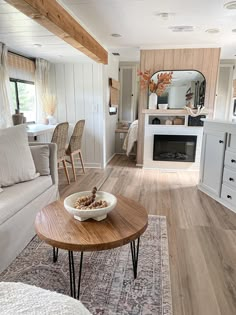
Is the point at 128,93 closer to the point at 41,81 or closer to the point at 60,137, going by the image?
the point at 41,81

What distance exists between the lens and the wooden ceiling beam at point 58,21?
1805mm

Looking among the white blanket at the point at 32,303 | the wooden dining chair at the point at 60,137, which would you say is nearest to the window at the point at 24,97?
the wooden dining chair at the point at 60,137

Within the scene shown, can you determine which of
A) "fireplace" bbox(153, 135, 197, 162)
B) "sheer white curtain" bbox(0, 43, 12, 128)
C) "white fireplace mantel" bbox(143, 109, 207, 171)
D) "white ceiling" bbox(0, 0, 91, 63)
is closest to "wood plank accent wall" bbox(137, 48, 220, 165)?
"white fireplace mantel" bbox(143, 109, 207, 171)

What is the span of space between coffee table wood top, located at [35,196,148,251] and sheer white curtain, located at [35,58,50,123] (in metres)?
3.22

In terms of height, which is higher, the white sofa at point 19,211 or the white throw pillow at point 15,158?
the white throw pillow at point 15,158

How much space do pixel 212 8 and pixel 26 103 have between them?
3299mm

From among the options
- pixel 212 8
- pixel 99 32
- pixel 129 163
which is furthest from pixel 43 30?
pixel 129 163

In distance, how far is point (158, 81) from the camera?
436 centimetres

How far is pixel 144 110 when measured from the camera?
14.5 ft

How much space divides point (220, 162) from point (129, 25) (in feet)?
7.22

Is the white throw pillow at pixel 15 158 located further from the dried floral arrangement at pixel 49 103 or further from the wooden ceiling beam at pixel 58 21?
the dried floral arrangement at pixel 49 103

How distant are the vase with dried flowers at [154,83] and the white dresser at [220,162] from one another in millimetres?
1468

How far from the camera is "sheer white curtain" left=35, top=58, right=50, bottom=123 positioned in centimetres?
416

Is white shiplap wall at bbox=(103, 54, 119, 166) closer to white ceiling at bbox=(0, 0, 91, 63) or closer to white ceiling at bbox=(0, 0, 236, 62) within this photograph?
white ceiling at bbox=(0, 0, 236, 62)
